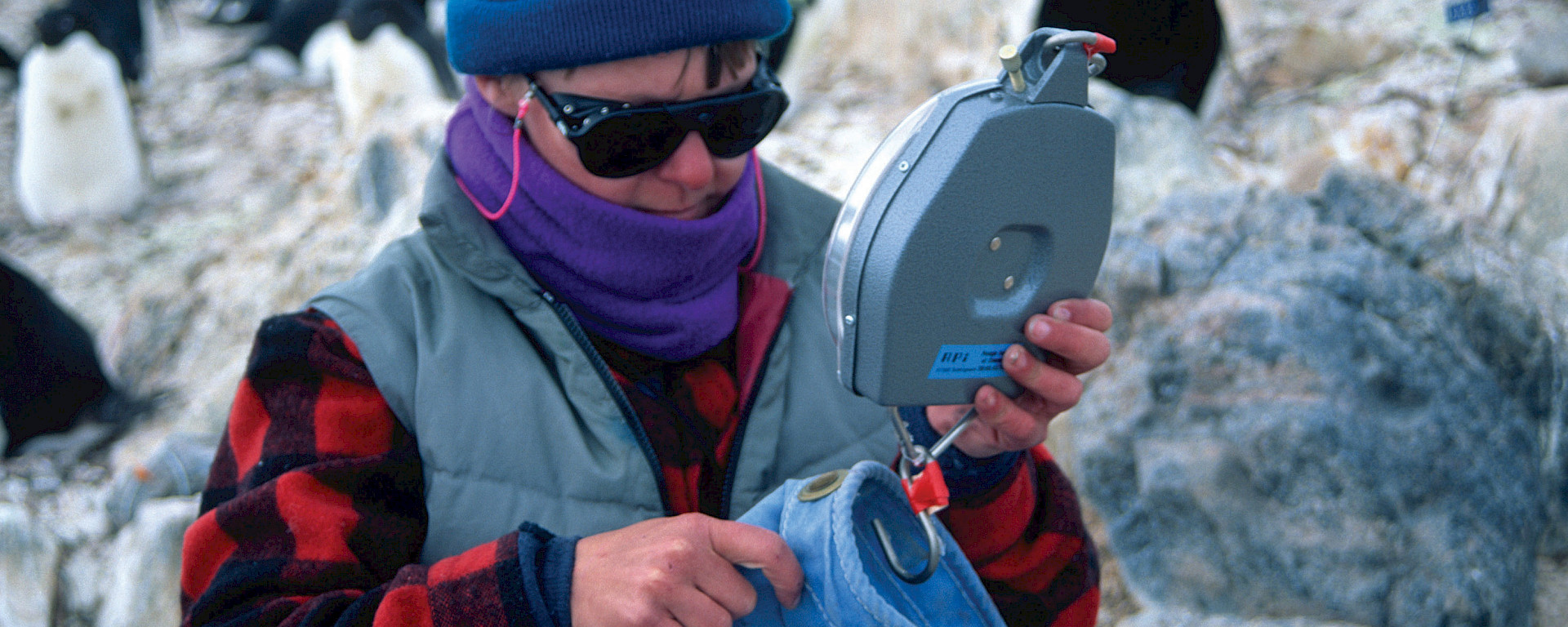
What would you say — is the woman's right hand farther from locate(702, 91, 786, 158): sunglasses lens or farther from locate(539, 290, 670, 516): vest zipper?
locate(702, 91, 786, 158): sunglasses lens

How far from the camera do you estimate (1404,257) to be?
1.60 metres

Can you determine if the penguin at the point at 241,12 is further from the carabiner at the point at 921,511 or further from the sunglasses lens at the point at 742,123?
the carabiner at the point at 921,511

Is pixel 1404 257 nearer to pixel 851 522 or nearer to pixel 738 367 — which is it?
pixel 738 367

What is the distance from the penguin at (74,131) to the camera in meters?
5.07

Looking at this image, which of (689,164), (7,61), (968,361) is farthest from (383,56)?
(968,361)

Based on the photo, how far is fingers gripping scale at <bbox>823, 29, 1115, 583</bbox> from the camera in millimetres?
705

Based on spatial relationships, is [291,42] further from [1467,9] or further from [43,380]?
[1467,9]

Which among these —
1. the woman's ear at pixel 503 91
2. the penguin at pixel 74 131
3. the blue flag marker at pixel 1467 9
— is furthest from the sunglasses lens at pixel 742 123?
the penguin at pixel 74 131

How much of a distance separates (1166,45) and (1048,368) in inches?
124

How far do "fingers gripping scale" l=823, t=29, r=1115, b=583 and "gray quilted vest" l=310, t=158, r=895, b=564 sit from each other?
10.2 inches

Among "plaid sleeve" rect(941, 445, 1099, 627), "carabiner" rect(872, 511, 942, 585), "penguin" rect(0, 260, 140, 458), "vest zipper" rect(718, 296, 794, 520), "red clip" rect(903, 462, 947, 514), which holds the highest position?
"red clip" rect(903, 462, 947, 514)

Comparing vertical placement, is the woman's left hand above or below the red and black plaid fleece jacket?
above

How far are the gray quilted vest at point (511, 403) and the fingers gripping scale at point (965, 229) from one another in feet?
0.85

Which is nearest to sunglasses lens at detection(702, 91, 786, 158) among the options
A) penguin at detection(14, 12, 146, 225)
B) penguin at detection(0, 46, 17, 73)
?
penguin at detection(14, 12, 146, 225)
